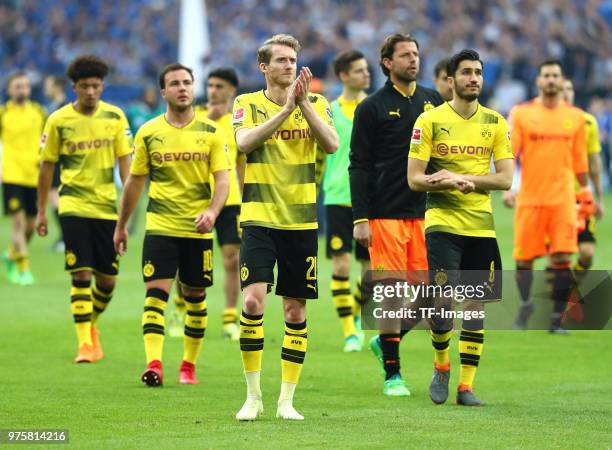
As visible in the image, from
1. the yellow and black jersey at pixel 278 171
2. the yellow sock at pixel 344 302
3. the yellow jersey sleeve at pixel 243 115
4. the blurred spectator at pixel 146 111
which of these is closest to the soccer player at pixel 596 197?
the yellow sock at pixel 344 302

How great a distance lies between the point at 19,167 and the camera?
18.0m

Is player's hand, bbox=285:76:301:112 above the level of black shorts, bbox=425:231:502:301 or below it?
above

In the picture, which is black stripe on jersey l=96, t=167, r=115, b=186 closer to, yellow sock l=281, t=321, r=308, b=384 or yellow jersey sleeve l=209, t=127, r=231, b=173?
yellow jersey sleeve l=209, t=127, r=231, b=173

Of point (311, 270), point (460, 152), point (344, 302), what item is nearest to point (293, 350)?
point (311, 270)

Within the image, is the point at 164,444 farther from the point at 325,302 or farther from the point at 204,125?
the point at 325,302

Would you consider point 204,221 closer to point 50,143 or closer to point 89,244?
point 89,244

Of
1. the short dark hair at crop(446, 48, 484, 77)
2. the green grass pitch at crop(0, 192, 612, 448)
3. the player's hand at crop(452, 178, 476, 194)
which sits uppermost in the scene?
the short dark hair at crop(446, 48, 484, 77)

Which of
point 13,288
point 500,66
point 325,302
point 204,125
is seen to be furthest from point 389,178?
point 500,66

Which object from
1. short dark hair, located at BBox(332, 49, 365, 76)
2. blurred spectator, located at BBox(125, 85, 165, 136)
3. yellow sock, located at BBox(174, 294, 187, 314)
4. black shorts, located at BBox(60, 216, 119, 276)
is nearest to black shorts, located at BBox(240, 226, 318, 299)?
black shorts, located at BBox(60, 216, 119, 276)

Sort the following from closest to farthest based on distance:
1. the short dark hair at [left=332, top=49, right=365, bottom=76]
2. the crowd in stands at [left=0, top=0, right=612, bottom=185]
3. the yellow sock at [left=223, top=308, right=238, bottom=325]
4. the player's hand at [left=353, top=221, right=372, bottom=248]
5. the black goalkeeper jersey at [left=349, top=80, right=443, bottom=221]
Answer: the player's hand at [left=353, top=221, right=372, bottom=248]
the black goalkeeper jersey at [left=349, top=80, right=443, bottom=221]
the short dark hair at [left=332, top=49, right=365, bottom=76]
the yellow sock at [left=223, top=308, right=238, bottom=325]
the crowd in stands at [left=0, top=0, right=612, bottom=185]

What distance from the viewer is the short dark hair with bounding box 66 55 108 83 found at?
11000 mm

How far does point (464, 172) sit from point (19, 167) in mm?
10430

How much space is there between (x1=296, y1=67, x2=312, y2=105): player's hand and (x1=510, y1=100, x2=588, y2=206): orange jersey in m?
5.76

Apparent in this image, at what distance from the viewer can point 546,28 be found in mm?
36062
